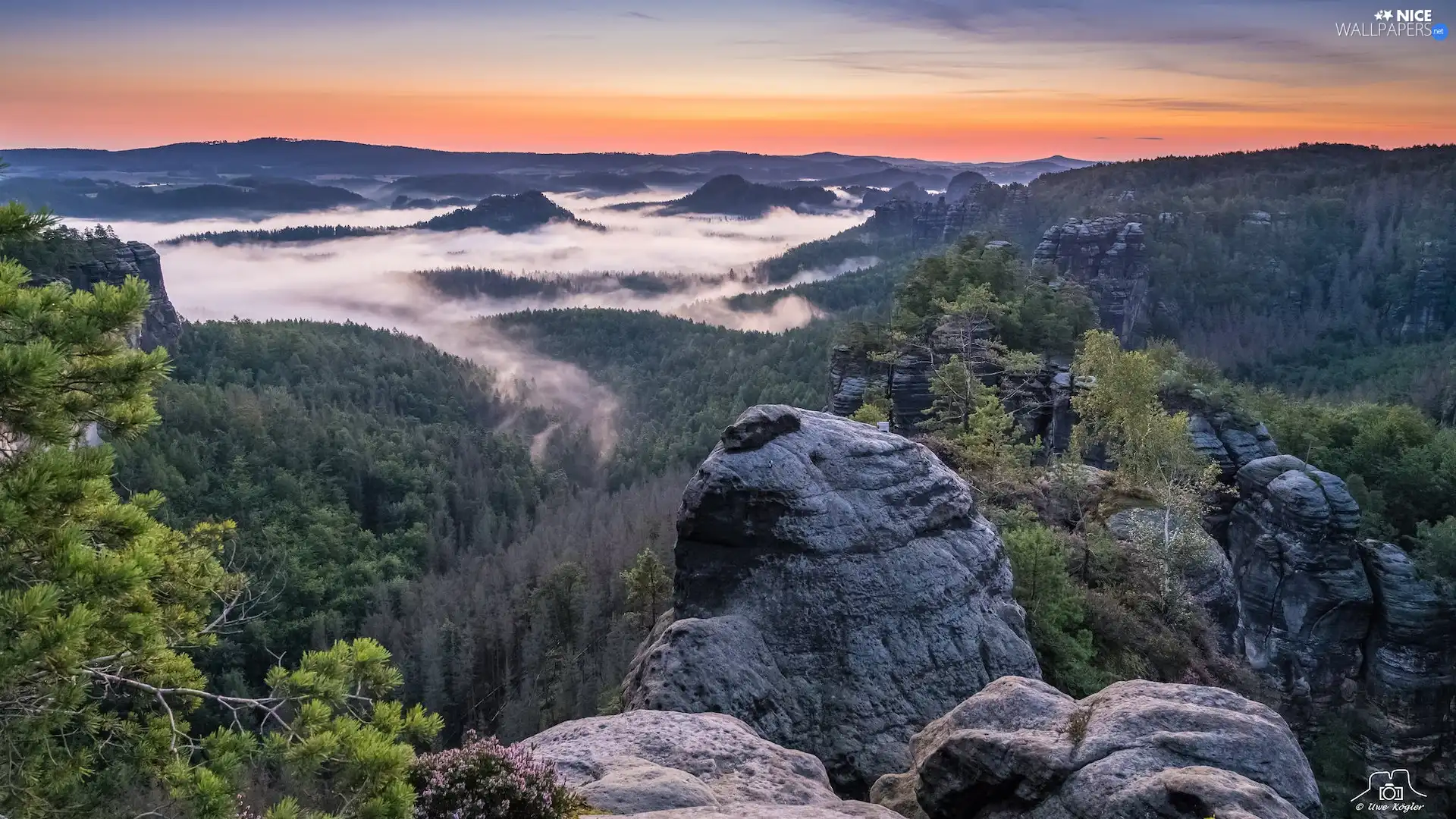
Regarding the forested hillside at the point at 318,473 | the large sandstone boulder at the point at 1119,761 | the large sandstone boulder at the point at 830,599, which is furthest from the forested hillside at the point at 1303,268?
the large sandstone boulder at the point at 1119,761

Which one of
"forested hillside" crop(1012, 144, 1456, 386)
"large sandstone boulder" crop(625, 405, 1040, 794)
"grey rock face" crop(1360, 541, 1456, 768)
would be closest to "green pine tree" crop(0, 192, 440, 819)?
"large sandstone boulder" crop(625, 405, 1040, 794)

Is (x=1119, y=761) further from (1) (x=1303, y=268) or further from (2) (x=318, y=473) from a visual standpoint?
(1) (x=1303, y=268)

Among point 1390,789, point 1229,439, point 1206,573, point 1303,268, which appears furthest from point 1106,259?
point 1206,573

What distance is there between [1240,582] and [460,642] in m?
66.5

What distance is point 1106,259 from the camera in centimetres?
13338

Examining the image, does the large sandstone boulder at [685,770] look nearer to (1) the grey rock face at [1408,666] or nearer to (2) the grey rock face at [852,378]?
(2) the grey rock face at [852,378]

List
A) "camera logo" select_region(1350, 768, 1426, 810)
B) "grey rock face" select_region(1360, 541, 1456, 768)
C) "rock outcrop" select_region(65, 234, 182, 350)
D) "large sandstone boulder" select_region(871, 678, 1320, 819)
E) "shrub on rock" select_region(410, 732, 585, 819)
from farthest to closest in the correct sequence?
"rock outcrop" select_region(65, 234, 182, 350) < "grey rock face" select_region(1360, 541, 1456, 768) < "camera logo" select_region(1350, 768, 1426, 810) < "large sandstone boulder" select_region(871, 678, 1320, 819) < "shrub on rock" select_region(410, 732, 585, 819)

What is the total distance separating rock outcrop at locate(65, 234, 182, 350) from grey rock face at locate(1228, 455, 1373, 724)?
401ft

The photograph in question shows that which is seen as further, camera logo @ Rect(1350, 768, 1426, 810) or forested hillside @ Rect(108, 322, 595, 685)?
forested hillside @ Rect(108, 322, 595, 685)

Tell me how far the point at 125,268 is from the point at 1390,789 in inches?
6474

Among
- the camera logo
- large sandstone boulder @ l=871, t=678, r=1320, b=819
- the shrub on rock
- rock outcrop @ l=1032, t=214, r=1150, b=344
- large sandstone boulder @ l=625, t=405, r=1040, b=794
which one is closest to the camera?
the shrub on rock

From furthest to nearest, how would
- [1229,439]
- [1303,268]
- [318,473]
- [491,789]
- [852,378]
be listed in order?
[1303,268] < [318,473] < [852,378] < [1229,439] < [491,789]

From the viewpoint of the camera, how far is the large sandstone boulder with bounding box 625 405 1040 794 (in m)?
17.4

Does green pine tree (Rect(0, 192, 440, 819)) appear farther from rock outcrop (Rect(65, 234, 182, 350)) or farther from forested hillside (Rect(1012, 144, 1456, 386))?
forested hillside (Rect(1012, 144, 1456, 386))
